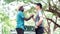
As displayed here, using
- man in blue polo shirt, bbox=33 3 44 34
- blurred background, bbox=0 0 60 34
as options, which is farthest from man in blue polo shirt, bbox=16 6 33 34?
man in blue polo shirt, bbox=33 3 44 34

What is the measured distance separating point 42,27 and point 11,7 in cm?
41

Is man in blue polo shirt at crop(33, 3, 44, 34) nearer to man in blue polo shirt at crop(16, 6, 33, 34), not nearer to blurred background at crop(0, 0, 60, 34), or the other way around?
blurred background at crop(0, 0, 60, 34)

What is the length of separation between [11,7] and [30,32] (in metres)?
0.35

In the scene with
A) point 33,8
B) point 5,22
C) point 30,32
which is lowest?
point 30,32

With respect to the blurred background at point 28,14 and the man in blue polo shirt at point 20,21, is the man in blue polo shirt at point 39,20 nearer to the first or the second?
the blurred background at point 28,14

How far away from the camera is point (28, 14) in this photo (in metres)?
1.63

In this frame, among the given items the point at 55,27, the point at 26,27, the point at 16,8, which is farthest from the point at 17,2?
the point at 55,27

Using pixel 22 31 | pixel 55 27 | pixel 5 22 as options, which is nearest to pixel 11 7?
pixel 5 22

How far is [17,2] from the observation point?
63.8 inches

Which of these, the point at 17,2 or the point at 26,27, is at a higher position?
the point at 17,2

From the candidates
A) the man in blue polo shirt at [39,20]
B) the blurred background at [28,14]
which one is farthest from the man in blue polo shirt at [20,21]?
the man in blue polo shirt at [39,20]

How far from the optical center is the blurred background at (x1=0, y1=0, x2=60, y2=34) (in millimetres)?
1604

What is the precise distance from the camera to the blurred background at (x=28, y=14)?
5.26ft

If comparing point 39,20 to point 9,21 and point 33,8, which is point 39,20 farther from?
point 9,21
